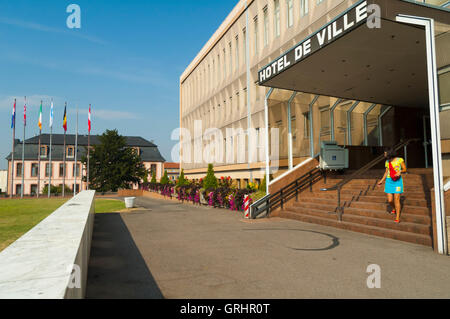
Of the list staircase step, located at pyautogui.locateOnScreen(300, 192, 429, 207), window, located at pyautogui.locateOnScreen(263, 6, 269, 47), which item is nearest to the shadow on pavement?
staircase step, located at pyautogui.locateOnScreen(300, 192, 429, 207)

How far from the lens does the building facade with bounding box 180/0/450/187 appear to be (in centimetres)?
1523

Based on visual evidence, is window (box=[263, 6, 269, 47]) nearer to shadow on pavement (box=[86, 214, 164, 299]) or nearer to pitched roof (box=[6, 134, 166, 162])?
shadow on pavement (box=[86, 214, 164, 299])

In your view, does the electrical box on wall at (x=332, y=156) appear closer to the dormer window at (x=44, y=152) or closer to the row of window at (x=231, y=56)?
the row of window at (x=231, y=56)

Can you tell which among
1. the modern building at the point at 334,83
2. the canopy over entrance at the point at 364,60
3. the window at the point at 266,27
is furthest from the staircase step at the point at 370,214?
the window at the point at 266,27

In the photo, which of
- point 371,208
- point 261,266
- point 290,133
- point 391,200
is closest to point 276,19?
point 290,133

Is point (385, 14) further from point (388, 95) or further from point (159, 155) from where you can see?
point (159, 155)

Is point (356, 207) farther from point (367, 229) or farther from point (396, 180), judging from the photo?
point (396, 180)

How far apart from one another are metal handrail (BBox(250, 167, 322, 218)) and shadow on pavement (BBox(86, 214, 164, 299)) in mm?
5595

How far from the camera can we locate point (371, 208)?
1032cm

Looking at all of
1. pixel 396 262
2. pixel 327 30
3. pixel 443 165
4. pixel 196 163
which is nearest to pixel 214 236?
pixel 396 262

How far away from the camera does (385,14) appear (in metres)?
7.73

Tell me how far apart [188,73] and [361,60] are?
36.5m

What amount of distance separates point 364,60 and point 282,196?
233 inches
